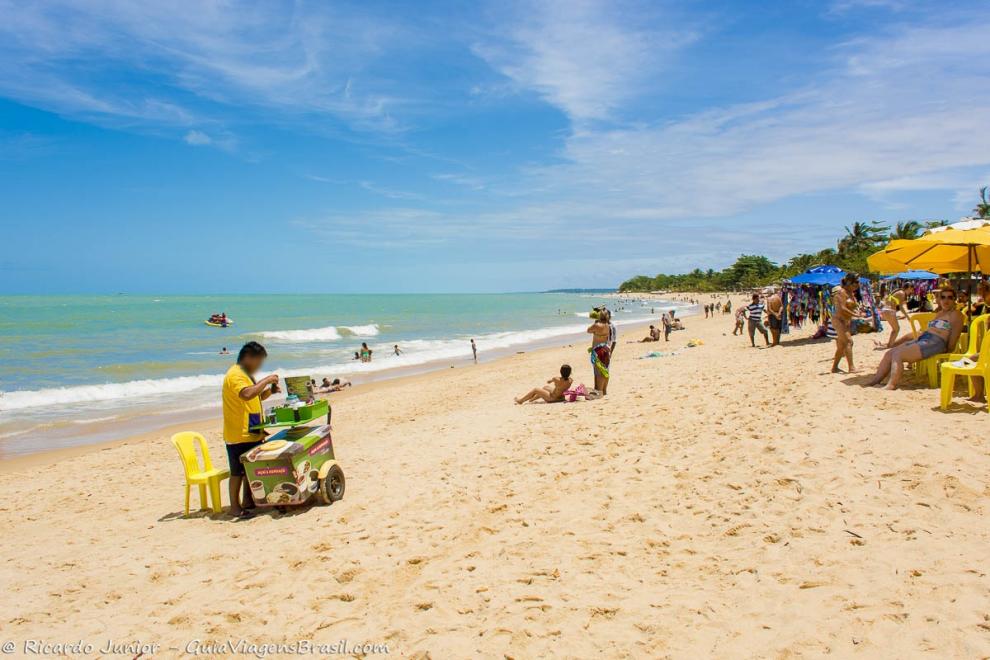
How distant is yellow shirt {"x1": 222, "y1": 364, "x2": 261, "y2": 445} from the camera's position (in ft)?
17.2

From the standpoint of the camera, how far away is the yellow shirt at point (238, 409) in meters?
5.24

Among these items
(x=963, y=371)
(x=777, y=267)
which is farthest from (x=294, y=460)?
(x=777, y=267)

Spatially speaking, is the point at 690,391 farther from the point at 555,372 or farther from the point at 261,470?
the point at 555,372

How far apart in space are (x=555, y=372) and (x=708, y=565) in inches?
530

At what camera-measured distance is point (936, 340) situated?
7.04 metres

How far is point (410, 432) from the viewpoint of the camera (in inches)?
366

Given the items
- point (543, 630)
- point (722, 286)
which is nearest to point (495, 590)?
point (543, 630)

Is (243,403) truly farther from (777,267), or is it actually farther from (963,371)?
(777,267)

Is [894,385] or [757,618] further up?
[894,385]

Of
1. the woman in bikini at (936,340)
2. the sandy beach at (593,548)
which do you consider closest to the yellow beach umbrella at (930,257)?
the woman in bikini at (936,340)

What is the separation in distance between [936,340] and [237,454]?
8.18m

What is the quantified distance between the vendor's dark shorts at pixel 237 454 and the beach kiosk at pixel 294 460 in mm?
79

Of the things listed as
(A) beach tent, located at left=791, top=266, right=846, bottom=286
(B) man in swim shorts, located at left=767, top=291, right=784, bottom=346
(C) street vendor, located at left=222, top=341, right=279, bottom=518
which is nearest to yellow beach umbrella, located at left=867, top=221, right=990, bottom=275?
(B) man in swim shorts, located at left=767, top=291, right=784, bottom=346

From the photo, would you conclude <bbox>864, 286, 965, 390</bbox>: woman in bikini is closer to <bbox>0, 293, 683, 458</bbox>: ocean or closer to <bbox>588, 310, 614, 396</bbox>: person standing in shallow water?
<bbox>588, 310, 614, 396</bbox>: person standing in shallow water
